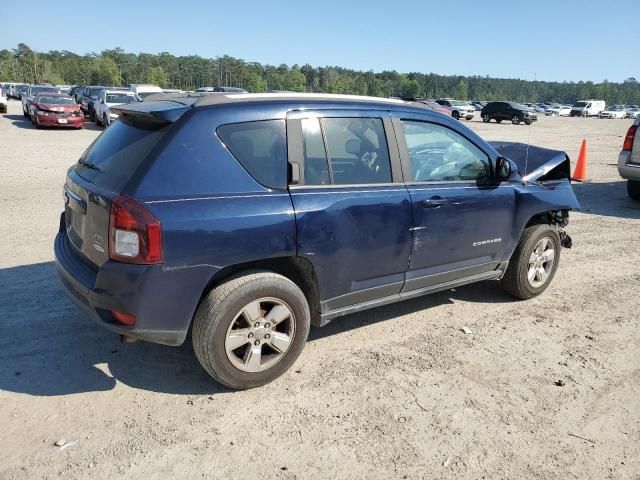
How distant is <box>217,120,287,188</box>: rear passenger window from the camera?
3148mm

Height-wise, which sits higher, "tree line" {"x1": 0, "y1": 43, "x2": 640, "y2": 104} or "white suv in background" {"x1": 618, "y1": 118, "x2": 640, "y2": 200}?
"tree line" {"x1": 0, "y1": 43, "x2": 640, "y2": 104}

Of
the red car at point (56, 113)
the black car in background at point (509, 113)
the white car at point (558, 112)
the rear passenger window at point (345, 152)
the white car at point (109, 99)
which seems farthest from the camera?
the white car at point (558, 112)

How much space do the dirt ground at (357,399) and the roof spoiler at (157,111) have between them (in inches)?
66.7

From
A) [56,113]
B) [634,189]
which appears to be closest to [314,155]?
[634,189]

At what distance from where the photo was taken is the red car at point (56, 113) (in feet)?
67.1

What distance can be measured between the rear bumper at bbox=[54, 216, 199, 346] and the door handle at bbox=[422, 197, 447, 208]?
1893 mm

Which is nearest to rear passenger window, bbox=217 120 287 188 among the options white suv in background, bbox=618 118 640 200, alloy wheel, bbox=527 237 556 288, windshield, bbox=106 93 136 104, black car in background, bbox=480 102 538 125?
alloy wheel, bbox=527 237 556 288

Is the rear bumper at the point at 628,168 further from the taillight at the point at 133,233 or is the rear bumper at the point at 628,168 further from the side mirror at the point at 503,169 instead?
the taillight at the point at 133,233

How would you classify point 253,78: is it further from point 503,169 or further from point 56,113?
point 503,169

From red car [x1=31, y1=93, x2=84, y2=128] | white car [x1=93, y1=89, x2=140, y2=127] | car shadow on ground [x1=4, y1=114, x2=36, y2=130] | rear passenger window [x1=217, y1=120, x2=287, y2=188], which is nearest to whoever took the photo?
rear passenger window [x1=217, y1=120, x2=287, y2=188]

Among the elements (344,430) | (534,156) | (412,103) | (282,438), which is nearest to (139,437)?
(282,438)

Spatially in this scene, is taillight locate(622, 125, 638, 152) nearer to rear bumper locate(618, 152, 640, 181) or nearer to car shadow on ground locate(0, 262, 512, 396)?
rear bumper locate(618, 152, 640, 181)

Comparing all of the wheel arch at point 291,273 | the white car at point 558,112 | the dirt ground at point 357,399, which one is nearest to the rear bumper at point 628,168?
the dirt ground at point 357,399

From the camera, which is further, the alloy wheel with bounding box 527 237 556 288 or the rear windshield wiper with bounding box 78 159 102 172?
the alloy wheel with bounding box 527 237 556 288
